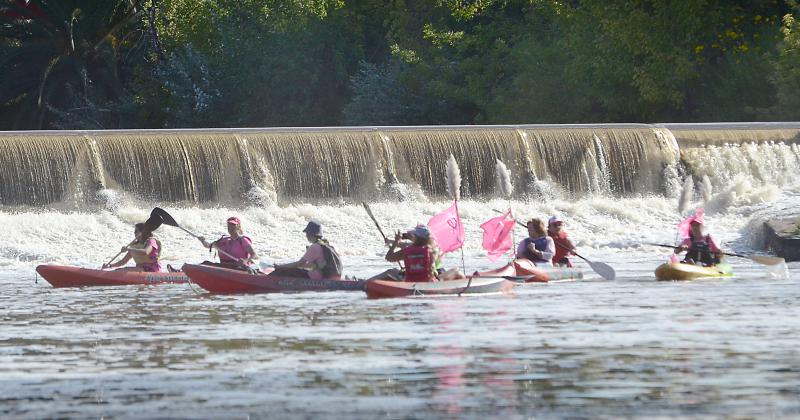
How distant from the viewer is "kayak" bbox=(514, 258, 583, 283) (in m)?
20.7

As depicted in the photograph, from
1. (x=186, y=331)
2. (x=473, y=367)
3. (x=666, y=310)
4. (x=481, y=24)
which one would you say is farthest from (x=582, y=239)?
(x=481, y=24)

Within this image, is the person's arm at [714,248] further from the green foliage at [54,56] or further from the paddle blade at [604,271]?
the green foliage at [54,56]

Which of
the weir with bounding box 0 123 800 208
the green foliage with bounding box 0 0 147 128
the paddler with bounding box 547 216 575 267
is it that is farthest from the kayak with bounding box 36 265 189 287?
the green foliage with bounding box 0 0 147 128

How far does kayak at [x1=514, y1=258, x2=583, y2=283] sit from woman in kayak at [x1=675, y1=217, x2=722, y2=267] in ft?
4.83

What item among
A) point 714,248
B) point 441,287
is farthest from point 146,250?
point 714,248

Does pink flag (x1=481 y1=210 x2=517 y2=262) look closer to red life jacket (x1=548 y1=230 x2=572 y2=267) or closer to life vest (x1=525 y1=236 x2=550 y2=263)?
red life jacket (x1=548 y1=230 x2=572 y2=267)

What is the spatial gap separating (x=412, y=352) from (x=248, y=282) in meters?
7.06

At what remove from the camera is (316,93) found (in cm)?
5647

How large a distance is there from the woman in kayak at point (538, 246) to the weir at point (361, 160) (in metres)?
12.3

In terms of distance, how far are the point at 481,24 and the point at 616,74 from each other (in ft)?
27.3

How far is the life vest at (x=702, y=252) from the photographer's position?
21.6m

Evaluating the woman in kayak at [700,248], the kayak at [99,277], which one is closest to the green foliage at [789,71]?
the woman in kayak at [700,248]

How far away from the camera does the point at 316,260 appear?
19.6 m

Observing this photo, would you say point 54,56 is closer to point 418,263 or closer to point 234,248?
point 234,248
